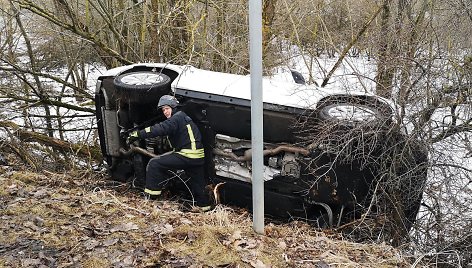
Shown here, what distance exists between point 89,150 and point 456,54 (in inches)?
228

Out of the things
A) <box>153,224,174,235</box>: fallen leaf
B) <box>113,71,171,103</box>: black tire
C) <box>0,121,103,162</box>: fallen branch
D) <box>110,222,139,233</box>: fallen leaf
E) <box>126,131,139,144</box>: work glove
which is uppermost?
<box>113,71,171,103</box>: black tire

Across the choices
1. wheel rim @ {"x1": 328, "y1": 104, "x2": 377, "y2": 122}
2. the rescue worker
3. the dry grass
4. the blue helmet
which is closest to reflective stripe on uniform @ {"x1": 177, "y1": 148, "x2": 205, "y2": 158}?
the rescue worker

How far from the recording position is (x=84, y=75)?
1109 cm

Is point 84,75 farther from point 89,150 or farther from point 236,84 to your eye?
point 236,84

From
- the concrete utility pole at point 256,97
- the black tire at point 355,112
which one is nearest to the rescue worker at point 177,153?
the black tire at point 355,112

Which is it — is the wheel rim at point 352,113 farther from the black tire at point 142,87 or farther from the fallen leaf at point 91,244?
the fallen leaf at point 91,244

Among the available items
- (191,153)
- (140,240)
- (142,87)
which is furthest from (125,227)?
(142,87)

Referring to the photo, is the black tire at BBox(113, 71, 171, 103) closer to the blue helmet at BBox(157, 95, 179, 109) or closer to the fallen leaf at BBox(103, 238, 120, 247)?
the blue helmet at BBox(157, 95, 179, 109)

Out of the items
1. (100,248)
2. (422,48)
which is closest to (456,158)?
(422,48)

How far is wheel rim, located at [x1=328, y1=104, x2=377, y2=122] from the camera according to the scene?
4219 mm

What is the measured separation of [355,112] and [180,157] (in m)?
2.23

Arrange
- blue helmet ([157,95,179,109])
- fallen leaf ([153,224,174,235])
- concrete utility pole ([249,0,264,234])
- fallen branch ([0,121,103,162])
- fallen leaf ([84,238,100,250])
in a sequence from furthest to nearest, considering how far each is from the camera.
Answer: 1. fallen branch ([0,121,103,162])
2. blue helmet ([157,95,179,109])
3. fallen leaf ([153,224,174,235])
4. fallen leaf ([84,238,100,250])
5. concrete utility pole ([249,0,264,234])

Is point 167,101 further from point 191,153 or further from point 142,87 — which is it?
point 191,153

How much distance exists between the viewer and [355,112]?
4.38 meters
